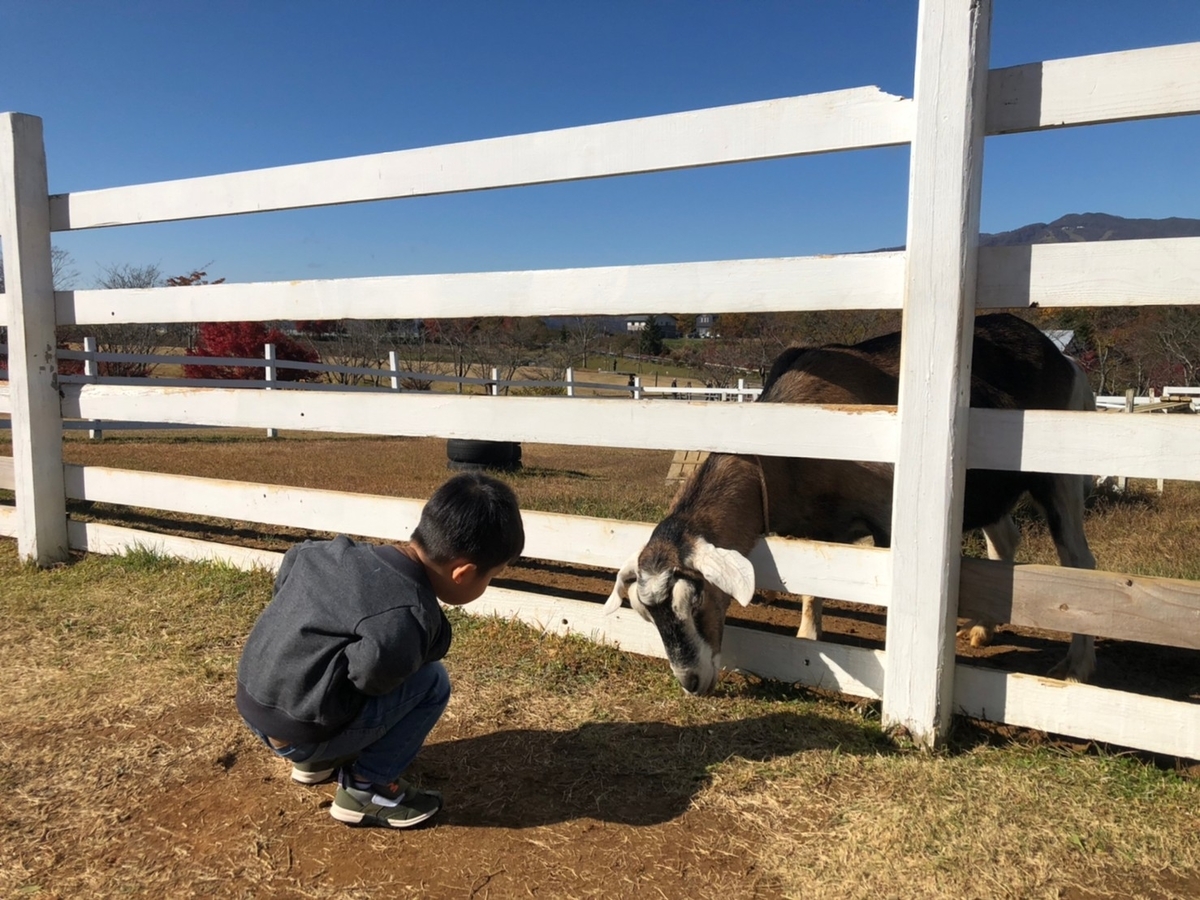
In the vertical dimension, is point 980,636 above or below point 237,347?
below

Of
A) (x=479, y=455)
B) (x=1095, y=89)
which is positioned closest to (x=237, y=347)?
(x=479, y=455)

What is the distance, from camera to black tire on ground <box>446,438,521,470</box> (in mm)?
9891

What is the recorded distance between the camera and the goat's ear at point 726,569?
2.95 meters

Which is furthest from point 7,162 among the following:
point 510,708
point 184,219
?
point 510,708

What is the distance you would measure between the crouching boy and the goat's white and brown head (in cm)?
93

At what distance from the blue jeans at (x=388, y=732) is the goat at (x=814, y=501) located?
3.32 ft

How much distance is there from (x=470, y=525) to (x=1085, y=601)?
2.11 m

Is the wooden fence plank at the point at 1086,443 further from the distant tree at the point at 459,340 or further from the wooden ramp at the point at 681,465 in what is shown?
the distant tree at the point at 459,340

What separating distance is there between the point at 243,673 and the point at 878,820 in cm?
190

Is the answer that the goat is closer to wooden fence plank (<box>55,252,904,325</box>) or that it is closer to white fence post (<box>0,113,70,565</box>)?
wooden fence plank (<box>55,252,904,325</box>)

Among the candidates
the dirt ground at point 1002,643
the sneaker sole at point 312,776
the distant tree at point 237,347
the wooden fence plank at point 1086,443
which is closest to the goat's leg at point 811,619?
the dirt ground at point 1002,643

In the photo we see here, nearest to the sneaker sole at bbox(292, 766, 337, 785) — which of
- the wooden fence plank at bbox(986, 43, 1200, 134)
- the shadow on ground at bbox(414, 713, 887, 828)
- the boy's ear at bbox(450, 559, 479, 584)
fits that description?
the shadow on ground at bbox(414, 713, 887, 828)

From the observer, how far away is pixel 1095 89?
2.51 meters

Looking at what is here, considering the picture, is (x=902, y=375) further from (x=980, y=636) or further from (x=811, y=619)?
(x=980, y=636)
